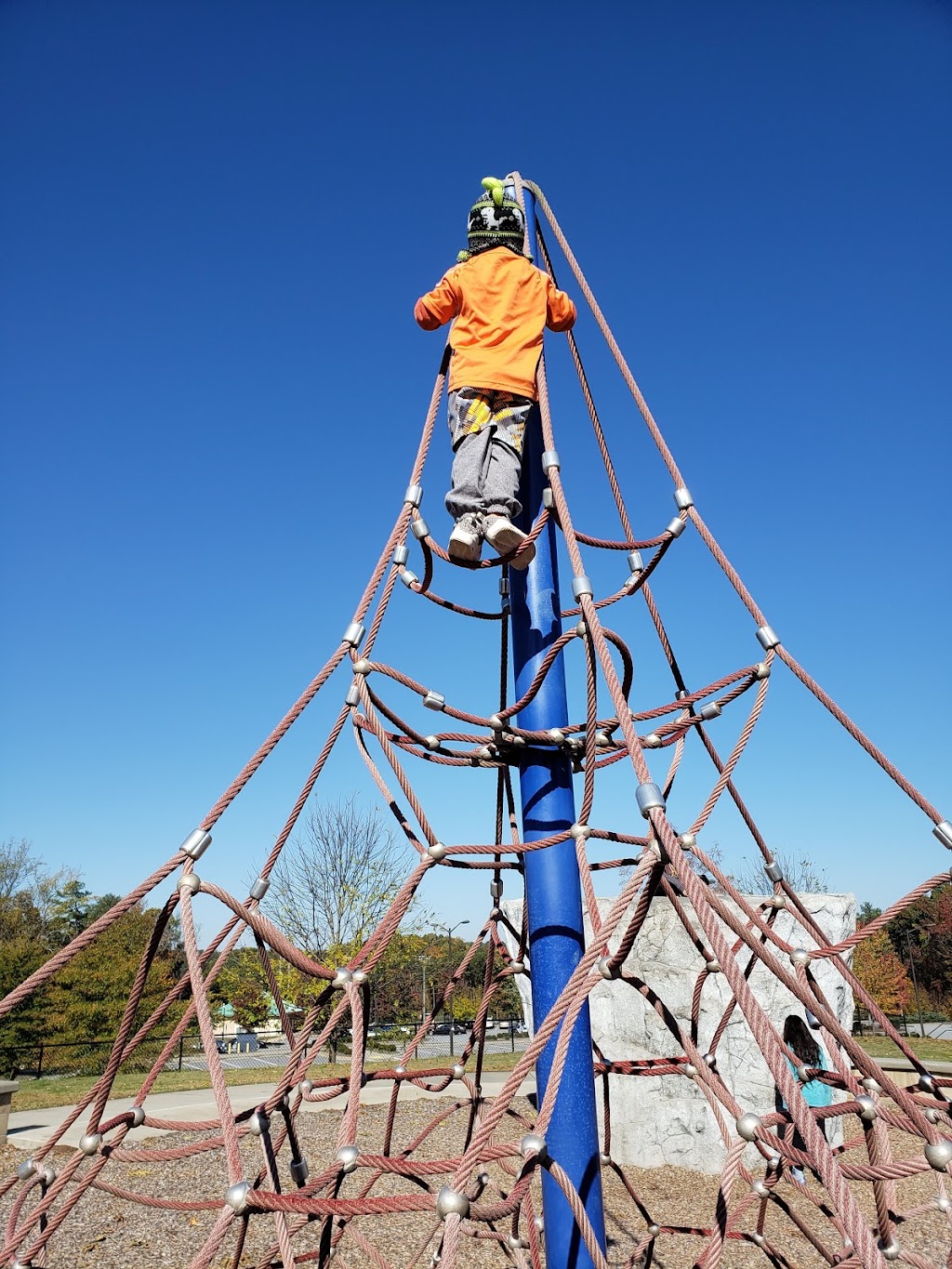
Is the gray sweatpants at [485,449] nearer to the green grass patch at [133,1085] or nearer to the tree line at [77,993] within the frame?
the green grass patch at [133,1085]

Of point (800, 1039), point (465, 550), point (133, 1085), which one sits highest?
point (465, 550)

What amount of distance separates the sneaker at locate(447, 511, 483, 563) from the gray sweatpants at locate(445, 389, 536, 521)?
36 mm

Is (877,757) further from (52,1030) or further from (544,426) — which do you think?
(52,1030)

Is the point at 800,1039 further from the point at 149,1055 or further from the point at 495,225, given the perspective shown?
the point at 149,1055

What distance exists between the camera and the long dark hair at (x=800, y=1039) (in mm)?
7907

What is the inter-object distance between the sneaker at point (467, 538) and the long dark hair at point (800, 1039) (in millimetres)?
7392

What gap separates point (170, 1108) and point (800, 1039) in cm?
688

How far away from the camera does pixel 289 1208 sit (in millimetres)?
1346

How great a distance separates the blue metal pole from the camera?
75.7 inches

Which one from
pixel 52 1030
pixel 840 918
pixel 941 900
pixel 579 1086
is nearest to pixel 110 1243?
pixel 579 1086

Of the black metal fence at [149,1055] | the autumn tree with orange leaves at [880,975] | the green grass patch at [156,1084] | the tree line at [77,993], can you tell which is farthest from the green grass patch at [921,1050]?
the tree line at [77,993]

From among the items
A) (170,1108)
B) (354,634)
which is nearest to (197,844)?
(354,634)

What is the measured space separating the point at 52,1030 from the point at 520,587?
1957cm

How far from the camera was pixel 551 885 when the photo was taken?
2148 millimetres
